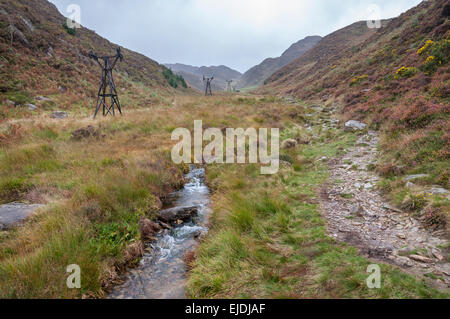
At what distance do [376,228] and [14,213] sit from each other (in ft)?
26.3

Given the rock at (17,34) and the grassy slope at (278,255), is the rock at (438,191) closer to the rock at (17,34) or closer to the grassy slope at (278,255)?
the grassy slope at (278,255)

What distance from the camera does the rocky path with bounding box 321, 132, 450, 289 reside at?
3203mm

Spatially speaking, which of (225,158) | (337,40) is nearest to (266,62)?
(337,40)

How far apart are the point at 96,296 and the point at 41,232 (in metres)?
1.78

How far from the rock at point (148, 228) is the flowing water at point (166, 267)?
0.20 metres

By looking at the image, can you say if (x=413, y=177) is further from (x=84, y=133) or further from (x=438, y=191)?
(x=84, y=133)

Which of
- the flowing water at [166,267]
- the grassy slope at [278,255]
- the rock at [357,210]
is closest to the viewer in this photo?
the grassy slope at [278,255]

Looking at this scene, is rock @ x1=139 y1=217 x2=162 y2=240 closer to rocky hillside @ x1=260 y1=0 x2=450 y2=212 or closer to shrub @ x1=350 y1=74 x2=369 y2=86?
rocky hillside @ x1=260 y1=0 x2=450 y2=212

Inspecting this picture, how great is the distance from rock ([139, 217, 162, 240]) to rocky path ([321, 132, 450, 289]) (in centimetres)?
412

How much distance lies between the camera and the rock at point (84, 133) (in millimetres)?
10883

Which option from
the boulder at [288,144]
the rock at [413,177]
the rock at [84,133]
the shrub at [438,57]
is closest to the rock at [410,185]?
the rock at [413,177]

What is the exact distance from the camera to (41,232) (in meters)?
4.03

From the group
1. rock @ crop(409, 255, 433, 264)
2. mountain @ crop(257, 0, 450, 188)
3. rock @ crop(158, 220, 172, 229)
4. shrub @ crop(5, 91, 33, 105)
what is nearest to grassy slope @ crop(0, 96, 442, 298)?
rock @ crop(158, 220, 172, 229)
